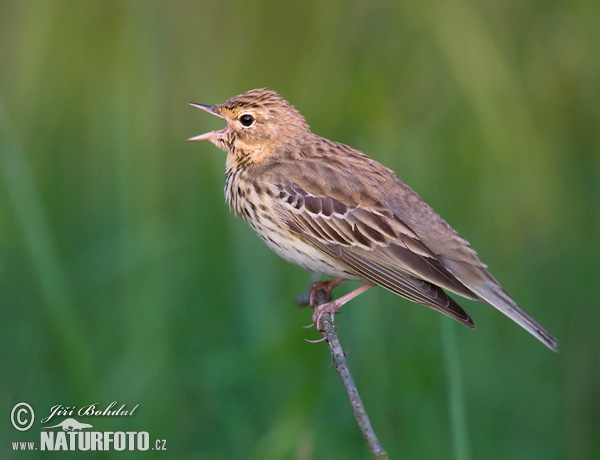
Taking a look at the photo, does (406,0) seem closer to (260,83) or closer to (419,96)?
(419,96)

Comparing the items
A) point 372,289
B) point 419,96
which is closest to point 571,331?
point 372,289

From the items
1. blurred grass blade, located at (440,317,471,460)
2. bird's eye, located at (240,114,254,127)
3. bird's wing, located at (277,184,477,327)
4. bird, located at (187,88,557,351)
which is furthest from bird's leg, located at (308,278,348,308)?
blurred grass blade, located at (440,317,471,460)

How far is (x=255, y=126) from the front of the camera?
22.8 feet

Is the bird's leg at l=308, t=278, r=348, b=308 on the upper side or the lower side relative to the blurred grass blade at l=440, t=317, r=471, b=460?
upper

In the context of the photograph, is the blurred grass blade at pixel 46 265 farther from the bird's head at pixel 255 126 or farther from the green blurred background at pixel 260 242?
the bird's head at pixel 255 126

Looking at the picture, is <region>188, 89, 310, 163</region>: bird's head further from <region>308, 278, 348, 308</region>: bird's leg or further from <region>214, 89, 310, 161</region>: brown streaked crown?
<region>308, 278, 348, 308</region>: bird's leg

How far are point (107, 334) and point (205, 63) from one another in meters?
4.05

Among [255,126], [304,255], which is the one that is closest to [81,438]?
[304,255]

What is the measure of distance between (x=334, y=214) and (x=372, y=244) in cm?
38

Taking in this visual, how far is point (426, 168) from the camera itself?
8.93 metres

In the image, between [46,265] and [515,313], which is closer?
[515,313]

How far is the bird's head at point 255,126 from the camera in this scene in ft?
22.8

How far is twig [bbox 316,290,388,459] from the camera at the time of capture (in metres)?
3.72

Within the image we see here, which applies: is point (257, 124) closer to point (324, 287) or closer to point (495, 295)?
point (324, 287)
